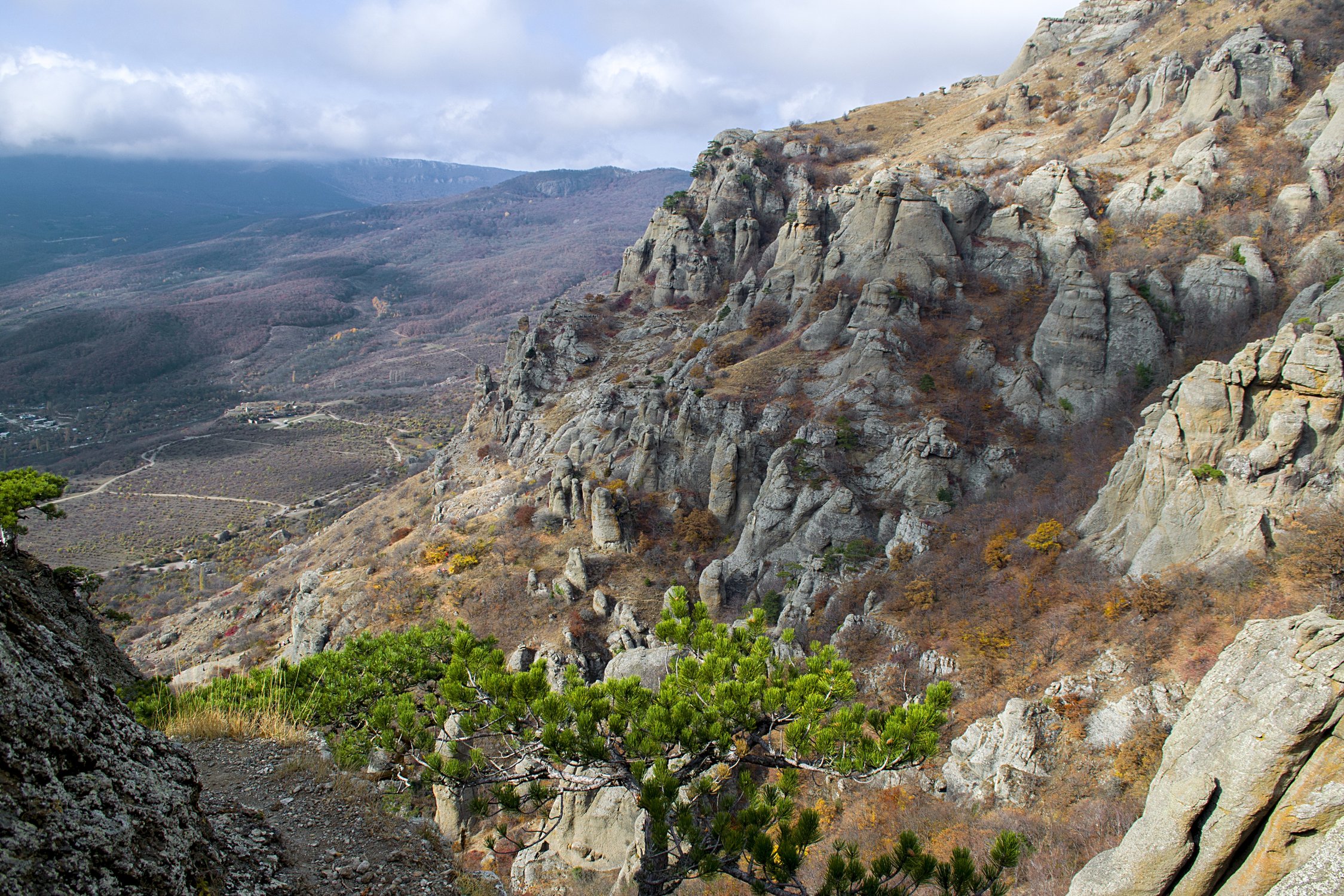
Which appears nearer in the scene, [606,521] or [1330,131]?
[1330,131]

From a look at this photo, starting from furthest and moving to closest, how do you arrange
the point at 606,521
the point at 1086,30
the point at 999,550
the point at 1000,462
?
the point at 1086,30 < the point at 606,521 < the point at 1000,462 < the point at 999,550

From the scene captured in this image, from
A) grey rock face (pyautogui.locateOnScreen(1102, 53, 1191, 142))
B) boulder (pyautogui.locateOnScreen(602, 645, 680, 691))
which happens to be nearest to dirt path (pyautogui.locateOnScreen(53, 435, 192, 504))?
boulder (pyautogui.locateOnScreen(602, 645, 680, 691))

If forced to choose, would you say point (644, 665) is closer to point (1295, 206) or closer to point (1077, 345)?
point (1077, 345)

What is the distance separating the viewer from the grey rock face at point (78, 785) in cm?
314

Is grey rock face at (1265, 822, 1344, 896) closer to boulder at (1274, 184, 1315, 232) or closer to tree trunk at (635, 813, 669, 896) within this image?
tree trunk at (635, 813, 669, 896)

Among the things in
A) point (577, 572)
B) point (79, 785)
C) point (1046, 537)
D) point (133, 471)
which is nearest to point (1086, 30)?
point (1046, 537)

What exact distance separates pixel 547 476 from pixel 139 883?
123ft

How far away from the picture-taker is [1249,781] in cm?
672

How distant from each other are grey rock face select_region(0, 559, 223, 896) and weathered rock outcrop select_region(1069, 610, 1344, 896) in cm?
902

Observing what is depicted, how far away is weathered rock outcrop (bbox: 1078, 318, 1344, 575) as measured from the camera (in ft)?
51.4

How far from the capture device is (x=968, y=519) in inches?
997

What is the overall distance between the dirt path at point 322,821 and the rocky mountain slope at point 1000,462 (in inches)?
110

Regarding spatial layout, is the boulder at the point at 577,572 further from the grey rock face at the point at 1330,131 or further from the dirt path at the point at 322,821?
the grey rock face at the point at 1330,131

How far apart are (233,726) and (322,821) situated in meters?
4.00
